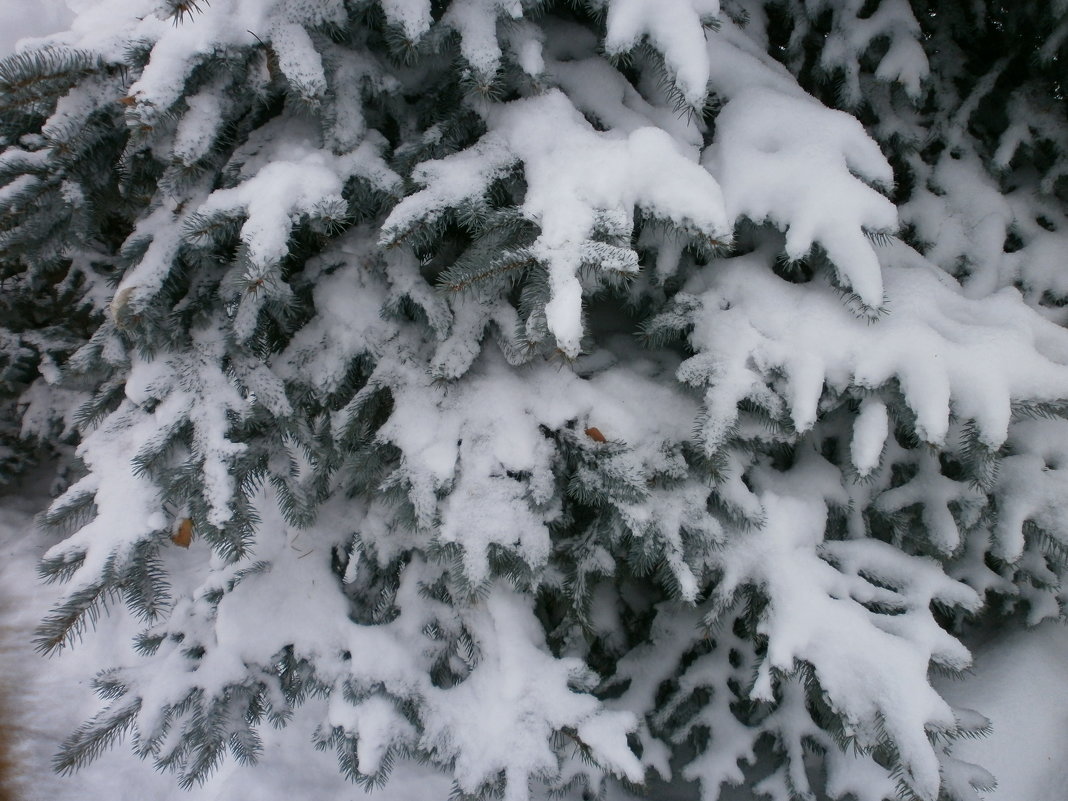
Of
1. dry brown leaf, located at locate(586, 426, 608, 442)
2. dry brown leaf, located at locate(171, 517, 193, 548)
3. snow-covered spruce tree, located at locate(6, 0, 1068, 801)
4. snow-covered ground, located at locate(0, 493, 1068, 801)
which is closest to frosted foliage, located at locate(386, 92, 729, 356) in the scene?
snow-covered spruce tree, located at locate(6, 0, 1068, 801)

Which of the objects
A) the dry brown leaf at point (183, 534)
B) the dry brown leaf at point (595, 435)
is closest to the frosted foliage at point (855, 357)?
the dry brown leaf at point (595, 435)

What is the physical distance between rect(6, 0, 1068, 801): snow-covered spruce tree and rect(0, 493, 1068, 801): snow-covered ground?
15.8 inches

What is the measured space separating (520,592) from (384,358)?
84cm

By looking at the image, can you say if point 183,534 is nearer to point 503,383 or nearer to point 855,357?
point 503,383

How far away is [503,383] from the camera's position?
187cm

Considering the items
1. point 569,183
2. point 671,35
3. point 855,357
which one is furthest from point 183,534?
point 855,357

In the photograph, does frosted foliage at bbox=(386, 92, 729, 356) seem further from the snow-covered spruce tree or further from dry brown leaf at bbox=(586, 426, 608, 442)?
dry brown leaf at bbox=(586, 426, 608, 442)

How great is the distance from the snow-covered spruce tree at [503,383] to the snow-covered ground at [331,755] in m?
0.40

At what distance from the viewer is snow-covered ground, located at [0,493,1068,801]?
2.24m

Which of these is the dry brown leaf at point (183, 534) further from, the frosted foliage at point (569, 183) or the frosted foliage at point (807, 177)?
the frosted foliage at point (807, 177)

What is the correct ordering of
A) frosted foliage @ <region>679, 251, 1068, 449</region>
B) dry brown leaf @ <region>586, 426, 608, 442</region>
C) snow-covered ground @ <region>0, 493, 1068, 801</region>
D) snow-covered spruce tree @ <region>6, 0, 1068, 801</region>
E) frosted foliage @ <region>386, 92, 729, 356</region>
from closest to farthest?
frosted foliage @ <region>386, 92, 729, 356</region>
snow-covered spruce tree @ <region>6, 0, 1068, 801</region>
frosted foliage @ <region>679, 251, 1068, 449</region>
dry brown leaf @ <region>586, 426, 608, 442</region>
snow-covered ground @ <region>0, 493, 1068, 801</region>

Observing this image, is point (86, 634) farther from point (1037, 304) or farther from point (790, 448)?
point (1037, 304)

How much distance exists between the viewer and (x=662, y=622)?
2373 mm

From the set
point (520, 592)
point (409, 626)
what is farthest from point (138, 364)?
point (520, 592)
